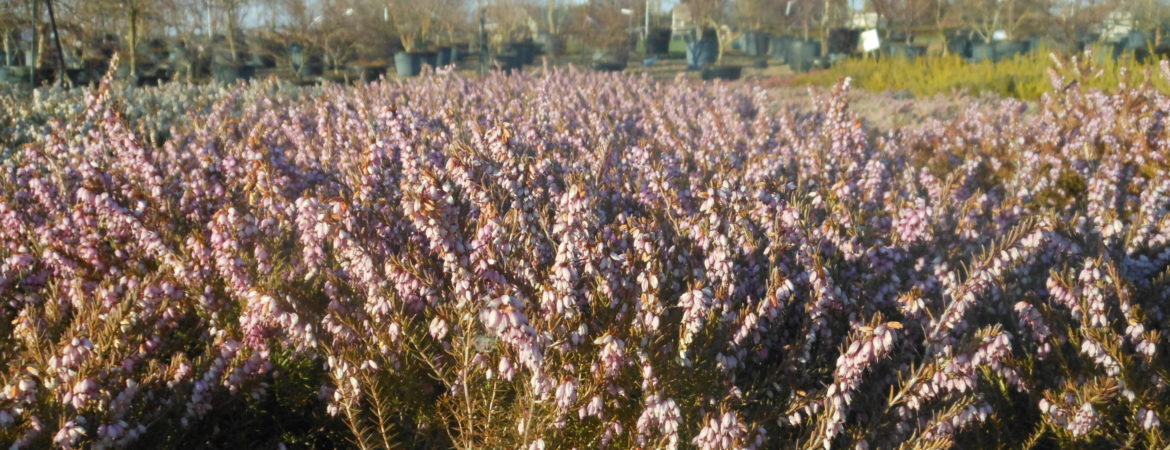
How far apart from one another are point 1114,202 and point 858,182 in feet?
5.75

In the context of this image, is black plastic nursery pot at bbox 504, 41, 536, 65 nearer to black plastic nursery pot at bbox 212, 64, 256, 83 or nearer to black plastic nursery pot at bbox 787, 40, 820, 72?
black plastic nursery pot at bbox 787, 40, 820, 72

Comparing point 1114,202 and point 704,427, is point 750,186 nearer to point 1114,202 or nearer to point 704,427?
point 704,427

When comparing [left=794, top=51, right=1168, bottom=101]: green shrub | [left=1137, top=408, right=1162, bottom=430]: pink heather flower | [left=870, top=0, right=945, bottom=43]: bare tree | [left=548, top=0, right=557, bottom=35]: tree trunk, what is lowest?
[left=1137, top=408, right=1162, bottom=430]: pink heather flower

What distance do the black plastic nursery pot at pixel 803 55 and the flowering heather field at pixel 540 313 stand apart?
63.5 feet

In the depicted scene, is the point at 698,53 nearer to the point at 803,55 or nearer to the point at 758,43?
the point at 803,55

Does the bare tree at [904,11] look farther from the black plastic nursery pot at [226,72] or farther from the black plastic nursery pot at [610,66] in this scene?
the black plastic nursery pot at [226,72]

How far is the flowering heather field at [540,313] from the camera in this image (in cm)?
243

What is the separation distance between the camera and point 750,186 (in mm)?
3609

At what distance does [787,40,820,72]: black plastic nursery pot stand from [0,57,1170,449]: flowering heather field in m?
19.4

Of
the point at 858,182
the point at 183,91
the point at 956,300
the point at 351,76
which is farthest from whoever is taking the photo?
the point at 351,76

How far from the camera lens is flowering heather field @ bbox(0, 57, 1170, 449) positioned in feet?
7.98

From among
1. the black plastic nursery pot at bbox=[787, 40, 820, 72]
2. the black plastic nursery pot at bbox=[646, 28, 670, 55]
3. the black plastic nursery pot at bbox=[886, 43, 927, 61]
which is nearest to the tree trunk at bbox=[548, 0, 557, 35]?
the black plastic nursery pot at bbox=[646, 28, 670, 55]

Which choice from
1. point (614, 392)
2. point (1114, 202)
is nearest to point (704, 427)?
point (614, 392)

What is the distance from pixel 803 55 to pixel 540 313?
77.7ft
